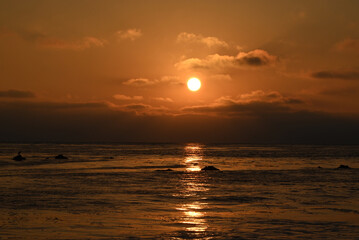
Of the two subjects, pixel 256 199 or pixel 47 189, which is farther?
pixel 47 189

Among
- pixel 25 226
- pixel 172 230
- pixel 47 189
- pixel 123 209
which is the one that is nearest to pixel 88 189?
pixel 47 189

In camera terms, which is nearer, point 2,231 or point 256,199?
point 2,231

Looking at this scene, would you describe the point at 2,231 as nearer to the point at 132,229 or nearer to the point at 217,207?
the point at 132,229

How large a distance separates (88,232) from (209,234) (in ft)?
20.3

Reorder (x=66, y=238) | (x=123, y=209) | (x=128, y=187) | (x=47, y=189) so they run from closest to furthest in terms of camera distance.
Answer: (x=66, y=238) → (x=123, y=209) → (x=47, y=189) → (x=128, y=187)

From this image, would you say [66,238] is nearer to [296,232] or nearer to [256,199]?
[296,232]

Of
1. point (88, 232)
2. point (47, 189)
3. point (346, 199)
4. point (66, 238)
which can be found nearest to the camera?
point (66, 238)

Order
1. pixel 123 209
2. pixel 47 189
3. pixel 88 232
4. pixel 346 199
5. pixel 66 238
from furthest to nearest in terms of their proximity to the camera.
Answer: pixel 47 189
pixel 346 199
pixel 123 209
pixel 88 232
pixel 66 238

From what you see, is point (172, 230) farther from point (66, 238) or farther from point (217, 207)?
point (217, 207)

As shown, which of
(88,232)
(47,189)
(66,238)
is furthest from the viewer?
(47,189)

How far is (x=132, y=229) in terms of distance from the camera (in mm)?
23078

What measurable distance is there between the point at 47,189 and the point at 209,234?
24343 mm

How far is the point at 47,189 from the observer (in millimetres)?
41531

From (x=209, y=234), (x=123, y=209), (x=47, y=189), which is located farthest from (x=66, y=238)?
(x=47, y=189)
